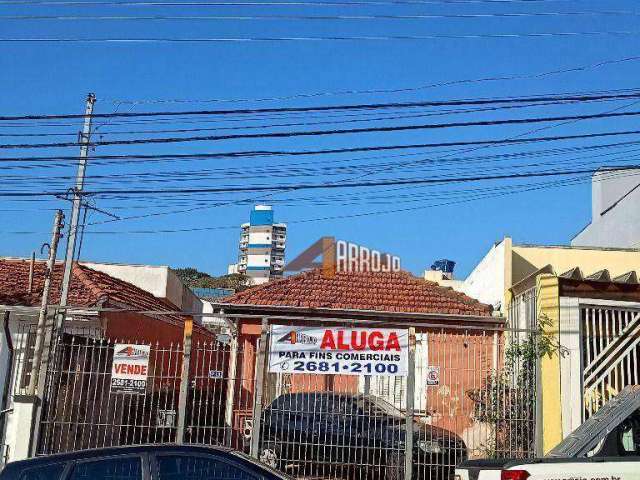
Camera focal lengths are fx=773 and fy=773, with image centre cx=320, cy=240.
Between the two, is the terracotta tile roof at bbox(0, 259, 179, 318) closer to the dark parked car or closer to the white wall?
the dark parked car

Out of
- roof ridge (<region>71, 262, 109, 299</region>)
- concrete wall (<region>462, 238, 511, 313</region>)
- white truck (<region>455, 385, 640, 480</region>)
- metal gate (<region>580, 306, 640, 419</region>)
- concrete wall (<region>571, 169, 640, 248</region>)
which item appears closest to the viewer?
white truck (<region>455, 385, 640, 480</region>)

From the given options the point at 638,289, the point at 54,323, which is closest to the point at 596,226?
the point at 638,289

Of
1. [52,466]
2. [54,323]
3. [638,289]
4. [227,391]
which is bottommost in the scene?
[52,466]

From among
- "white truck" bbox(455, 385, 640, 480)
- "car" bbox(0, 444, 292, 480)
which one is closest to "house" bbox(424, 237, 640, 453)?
"white truck" bbox(455, 385, 640, 480)

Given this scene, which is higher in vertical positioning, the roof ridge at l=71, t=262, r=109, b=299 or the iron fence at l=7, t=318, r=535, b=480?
the roof ridge at l=71, t=262, r=109, b=299

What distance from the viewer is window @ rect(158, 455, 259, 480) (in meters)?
6.23

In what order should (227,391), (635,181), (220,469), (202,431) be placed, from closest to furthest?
(220,469), (202,431), (227,391), (635,181)

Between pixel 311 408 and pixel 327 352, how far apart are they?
0.88 m

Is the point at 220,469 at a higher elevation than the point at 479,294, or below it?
below

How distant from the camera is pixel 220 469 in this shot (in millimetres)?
6262

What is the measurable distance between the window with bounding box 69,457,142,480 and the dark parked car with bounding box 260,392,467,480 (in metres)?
5.32

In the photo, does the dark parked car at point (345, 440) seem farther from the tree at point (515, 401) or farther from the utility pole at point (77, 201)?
the utility pole at point (77, 201)

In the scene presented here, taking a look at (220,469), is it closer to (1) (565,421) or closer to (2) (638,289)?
(1) (565,421)

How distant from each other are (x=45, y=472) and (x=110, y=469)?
0.53 metres
